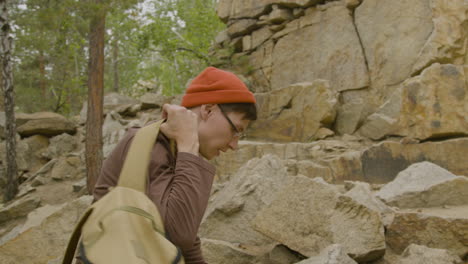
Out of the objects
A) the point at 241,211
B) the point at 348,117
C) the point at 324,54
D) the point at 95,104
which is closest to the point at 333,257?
the point at 241,211

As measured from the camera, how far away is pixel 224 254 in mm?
3158

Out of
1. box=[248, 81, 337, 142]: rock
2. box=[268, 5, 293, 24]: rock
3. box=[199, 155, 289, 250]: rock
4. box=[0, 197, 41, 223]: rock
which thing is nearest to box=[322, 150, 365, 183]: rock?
box=[248, 81, 337, 142]: rock

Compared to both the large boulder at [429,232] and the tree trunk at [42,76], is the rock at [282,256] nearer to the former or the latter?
the large boulder at [429,232]

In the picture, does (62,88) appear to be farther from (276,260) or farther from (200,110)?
(200,110)

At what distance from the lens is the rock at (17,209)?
24.3 ft

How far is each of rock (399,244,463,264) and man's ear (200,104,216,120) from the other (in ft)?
6.22

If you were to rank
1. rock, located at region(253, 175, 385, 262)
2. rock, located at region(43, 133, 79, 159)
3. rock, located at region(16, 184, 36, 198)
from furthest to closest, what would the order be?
rock, located at region(43, 133, 79, 159), rock, located at region(16, 184, 36, 198), rock, located at region(253, 175, 385, 262)

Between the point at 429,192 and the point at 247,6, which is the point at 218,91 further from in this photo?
the point at 247,6

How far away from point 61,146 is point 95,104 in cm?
418

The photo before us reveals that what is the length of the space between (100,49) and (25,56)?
28.9ft

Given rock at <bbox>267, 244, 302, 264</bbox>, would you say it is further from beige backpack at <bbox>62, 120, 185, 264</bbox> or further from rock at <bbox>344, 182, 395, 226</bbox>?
beige backpack at <bbox>62, 120, 185, 264</bbox>

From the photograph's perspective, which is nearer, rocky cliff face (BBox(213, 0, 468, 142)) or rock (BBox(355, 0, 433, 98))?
rocky cliff face (BBox(213, 0, 468, 142))

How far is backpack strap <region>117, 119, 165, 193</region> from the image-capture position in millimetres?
1224

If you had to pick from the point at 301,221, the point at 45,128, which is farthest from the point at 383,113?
the point at 45,128
